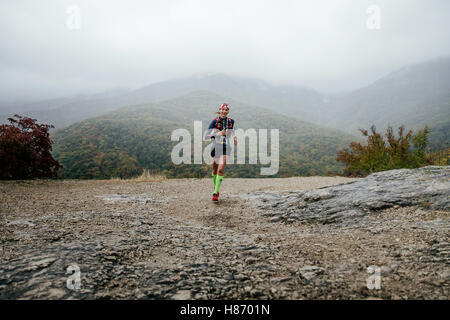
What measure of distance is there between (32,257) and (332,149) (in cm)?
3719

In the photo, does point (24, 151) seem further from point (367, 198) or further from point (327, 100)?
point (327, 100)

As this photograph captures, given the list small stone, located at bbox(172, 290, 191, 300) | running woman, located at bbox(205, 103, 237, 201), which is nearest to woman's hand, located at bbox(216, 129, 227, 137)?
running woman, located at bbox(205, 103, 237, 201)

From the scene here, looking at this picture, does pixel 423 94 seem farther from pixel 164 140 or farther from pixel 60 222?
pixel 60 222

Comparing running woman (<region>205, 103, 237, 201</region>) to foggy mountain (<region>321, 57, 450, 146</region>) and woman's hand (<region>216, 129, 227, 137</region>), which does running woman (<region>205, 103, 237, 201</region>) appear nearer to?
woman's hand (<region>216, 129, 227, 137</region>)

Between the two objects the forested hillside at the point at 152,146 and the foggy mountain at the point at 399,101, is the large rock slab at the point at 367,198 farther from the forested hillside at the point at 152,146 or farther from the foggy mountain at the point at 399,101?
the foggy mountain at the point at 399,101

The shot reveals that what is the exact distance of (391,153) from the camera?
35.6ft

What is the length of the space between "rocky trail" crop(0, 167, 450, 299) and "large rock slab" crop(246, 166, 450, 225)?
18 millimetres

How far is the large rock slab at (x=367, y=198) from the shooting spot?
364 cm

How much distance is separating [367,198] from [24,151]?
11.7 m

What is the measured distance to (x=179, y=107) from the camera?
180ft

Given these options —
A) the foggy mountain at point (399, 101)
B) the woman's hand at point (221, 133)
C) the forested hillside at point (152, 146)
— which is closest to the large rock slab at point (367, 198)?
the woman's hand at point (221, 133)

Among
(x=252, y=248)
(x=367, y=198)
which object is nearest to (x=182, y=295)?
(x=252, y=248)

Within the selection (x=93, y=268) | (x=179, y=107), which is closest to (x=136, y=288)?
(x=93, y=268)

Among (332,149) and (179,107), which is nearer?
(332,149)
